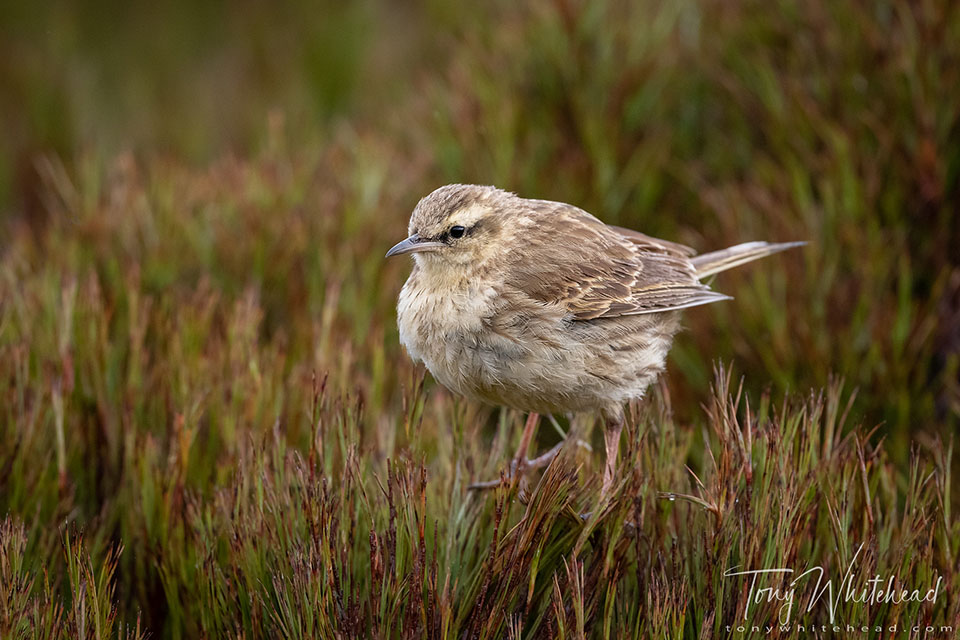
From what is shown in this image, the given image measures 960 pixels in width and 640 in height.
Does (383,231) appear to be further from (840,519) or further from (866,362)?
(840,519)

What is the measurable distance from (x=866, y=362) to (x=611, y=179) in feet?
5.64

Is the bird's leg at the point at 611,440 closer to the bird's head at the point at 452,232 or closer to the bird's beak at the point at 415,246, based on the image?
the bird's head at the point at 452,232

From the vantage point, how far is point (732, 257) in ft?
11.7

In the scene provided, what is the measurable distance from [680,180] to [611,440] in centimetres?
243

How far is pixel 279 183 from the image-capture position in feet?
16.7

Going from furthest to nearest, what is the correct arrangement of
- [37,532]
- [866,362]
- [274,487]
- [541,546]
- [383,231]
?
[383,231] < [866,362] < [37,532] < [274,487] < [541,546]

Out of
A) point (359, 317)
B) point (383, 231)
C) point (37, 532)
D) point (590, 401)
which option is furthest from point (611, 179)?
point (37, 532)

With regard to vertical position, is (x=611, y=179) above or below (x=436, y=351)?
above

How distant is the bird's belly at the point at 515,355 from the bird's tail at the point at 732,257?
684 mm

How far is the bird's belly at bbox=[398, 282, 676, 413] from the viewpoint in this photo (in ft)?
9.16

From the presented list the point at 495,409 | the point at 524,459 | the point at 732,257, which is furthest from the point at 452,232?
the point at 495,409

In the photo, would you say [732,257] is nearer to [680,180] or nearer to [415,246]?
[415,246]

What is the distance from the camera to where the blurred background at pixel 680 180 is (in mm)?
3977
